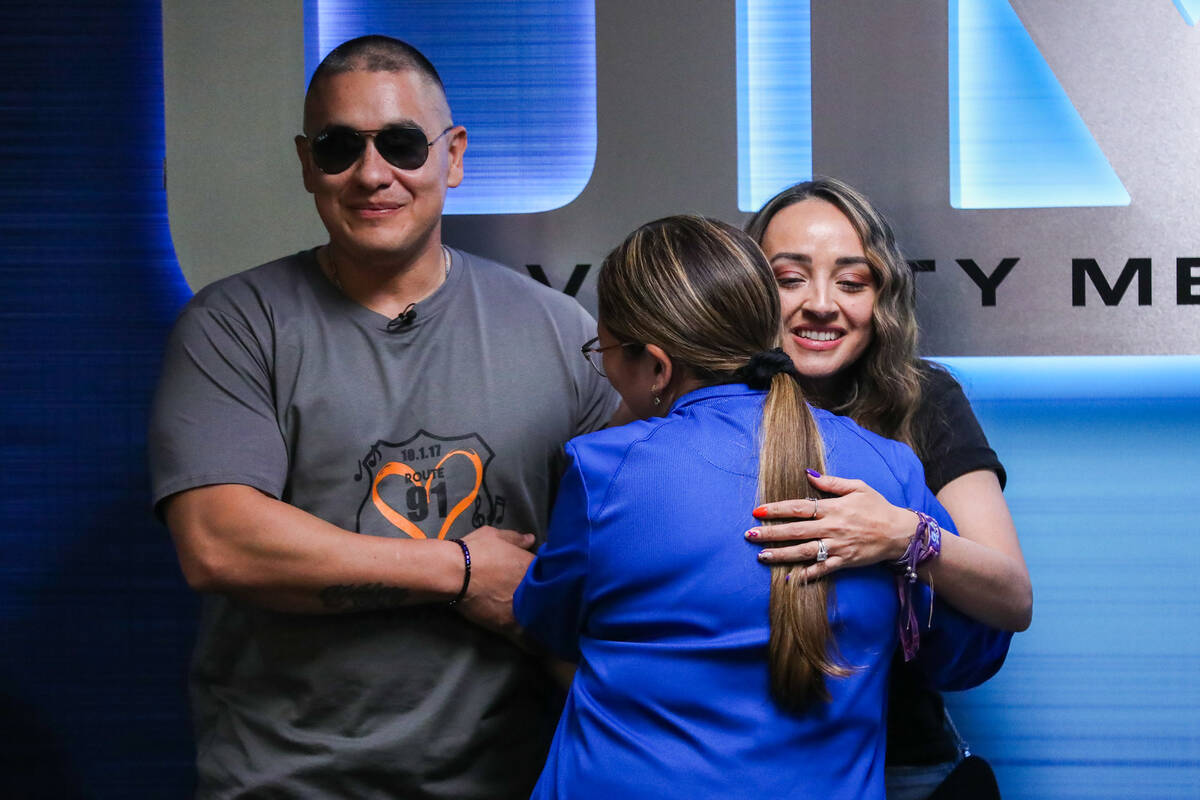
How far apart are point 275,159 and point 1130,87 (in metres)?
2.06

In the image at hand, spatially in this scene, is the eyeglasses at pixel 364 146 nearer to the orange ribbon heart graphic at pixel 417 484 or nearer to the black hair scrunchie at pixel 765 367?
the orange ribbon heart graphic at pixel 417 484

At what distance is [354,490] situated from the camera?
76.9 inches

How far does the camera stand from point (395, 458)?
1970mm

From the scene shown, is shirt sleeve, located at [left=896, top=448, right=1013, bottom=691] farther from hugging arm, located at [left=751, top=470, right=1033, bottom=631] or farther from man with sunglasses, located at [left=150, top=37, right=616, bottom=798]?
man with sunglasses, located at [left=150, top=37, right=616, bottom=798]

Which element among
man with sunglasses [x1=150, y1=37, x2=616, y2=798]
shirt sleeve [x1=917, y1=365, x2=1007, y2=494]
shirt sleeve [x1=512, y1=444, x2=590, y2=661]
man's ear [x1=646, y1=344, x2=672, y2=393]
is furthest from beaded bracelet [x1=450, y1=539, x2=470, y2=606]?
shirt sleeve [x1=917, y1=365, x2=1007, y2=494]

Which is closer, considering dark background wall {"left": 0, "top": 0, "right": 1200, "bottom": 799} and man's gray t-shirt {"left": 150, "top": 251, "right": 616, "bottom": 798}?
man's gray t-shirt {"left": 150, "top": 251, "right": 616, "bottom": 798}

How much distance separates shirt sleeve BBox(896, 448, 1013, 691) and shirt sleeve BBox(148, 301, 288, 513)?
3.52 feet

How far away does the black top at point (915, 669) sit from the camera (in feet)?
6.50

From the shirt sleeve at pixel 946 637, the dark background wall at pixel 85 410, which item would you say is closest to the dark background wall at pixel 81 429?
the dark background wall at pixel 85 410

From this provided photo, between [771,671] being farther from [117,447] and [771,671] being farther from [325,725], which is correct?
[117,447]

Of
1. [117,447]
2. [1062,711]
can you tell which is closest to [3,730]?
[117,447]

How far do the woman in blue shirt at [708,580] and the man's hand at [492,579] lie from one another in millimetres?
280

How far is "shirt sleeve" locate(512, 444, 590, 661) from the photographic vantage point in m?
1.49

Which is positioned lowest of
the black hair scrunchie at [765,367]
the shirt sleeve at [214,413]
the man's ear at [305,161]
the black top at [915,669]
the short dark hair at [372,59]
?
the black top at [915,669]
